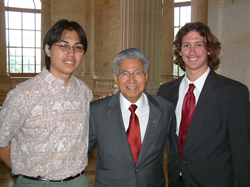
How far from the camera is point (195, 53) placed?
254 centimetres

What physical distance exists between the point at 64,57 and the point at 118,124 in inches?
33.4

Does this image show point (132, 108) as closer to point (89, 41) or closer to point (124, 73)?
point (124, 73)

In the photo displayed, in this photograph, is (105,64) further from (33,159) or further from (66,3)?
(33,159)

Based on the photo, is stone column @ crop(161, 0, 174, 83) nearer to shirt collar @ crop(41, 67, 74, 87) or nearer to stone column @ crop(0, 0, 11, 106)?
stone column @ crop(0, 0, 11, 106)

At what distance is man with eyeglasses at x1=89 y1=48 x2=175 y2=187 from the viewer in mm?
2238

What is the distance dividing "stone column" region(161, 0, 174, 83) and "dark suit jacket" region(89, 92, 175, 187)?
49.6 feet

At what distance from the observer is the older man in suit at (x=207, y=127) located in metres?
2.26

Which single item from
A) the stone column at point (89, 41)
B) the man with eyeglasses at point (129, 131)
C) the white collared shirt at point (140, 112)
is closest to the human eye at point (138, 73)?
the man with eyeglasses at point (129, 131)

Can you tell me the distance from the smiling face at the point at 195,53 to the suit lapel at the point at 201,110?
0.81ft

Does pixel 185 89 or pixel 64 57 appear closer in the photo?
pixel 64 57

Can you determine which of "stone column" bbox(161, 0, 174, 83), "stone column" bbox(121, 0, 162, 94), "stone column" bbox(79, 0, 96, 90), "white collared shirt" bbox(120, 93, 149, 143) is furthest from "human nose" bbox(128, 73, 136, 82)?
"stone column" bbox(161, 0, 174, 83)

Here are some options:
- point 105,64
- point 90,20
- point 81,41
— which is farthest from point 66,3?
A: point 81,41

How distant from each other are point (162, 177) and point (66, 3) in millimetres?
19017

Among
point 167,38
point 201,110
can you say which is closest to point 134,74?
point 201,110
